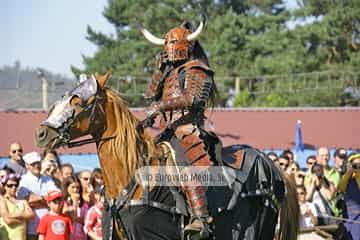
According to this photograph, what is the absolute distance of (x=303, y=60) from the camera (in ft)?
139

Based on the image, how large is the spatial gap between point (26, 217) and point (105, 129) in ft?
7.92

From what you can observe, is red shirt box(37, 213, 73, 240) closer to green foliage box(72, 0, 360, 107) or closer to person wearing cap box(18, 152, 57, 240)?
person wearing cap box(18, 152, 57, 240)

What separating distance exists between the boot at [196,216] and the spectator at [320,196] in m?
5.37

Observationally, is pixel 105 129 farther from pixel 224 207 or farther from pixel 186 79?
pixel 224 207

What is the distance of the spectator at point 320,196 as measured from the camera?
1323 cm

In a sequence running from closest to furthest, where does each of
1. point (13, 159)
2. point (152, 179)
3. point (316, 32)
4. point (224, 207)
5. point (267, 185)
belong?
point (152, 179) < point (224, 207) < point (267, 185) < point (13, 159) < point (316, 32)

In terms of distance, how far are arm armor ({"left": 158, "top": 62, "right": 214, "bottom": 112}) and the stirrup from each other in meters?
1.06

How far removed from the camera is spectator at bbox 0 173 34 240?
31.8ft

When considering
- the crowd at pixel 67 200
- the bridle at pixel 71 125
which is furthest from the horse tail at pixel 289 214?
the bridle at pixel 71 125

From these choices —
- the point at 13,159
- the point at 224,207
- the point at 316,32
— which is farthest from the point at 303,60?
the point at 224,207

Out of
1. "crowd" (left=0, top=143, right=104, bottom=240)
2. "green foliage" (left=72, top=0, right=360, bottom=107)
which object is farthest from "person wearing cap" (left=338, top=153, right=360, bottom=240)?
"green foliage" (left=72, top=0, right=360, bottom=107)

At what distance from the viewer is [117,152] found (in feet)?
25.8

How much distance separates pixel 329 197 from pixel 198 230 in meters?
6.45

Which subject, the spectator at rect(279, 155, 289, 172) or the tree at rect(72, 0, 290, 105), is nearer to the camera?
the spectator at rect(279, 155, 289, 172)
